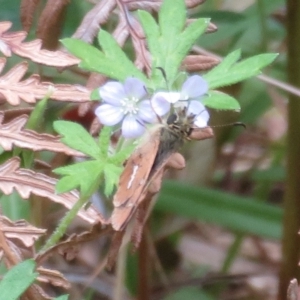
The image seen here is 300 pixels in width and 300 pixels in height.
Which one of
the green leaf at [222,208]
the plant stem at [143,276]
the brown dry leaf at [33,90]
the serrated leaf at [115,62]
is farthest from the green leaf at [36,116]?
the green leaf at [222,208]

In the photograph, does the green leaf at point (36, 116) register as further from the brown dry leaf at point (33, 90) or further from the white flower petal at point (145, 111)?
the white flower petal at point (145, 111)

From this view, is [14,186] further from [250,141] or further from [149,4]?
[250,141]

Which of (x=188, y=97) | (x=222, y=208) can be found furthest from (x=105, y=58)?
(x=222, y=208)

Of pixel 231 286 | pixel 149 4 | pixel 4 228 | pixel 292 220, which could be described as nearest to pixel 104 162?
pixel 4 228

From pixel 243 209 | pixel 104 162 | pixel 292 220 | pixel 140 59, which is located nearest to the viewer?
pixel 104 162

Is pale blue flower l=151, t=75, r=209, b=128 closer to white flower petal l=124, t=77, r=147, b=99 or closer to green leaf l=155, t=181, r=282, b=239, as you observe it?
white flower petal l=124, t=77, r=147, b=99

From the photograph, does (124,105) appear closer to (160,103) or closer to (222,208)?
(160,103)

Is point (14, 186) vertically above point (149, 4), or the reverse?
point (149, 4)
